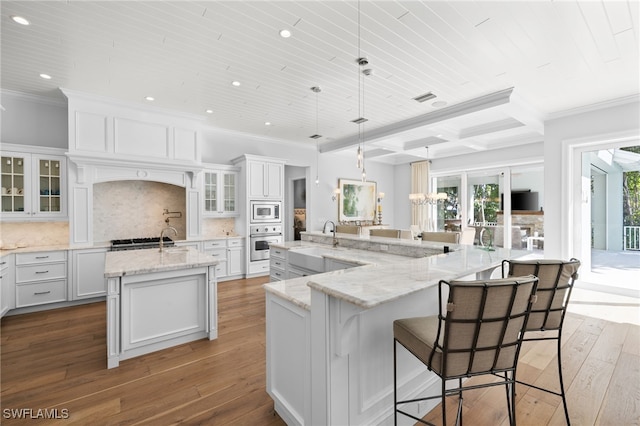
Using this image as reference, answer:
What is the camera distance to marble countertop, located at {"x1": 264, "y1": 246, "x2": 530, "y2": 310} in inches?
50.8

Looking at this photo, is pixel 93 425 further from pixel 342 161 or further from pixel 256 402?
pixel 342 161

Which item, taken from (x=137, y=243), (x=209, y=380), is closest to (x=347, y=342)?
(x=209, y=380)

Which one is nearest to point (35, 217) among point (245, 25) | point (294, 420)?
point (245, 25)

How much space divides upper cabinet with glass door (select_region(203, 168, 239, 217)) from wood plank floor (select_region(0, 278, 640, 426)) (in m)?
2.71

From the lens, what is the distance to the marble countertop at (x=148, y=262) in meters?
2.50

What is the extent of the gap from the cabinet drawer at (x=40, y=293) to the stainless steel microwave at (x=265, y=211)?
9.64 feet

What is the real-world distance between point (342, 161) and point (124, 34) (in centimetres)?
563

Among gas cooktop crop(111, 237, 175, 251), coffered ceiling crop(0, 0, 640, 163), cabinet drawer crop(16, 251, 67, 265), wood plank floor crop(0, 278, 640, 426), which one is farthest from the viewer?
gas cooktop crop(111, 237, 175, 251)

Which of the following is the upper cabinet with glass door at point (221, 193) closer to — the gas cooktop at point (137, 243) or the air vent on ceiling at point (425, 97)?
the gas cooktop at point (137, 243)

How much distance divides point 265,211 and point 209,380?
3.77 m

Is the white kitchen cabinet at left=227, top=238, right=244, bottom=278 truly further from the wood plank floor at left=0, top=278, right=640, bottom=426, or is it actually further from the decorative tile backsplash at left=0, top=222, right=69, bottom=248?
the decorative tile backsplash at left=0, top=222, right=69, bottom=248

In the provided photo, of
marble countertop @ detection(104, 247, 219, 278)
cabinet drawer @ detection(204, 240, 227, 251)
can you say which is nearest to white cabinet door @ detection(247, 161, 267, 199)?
cabinet drawer @ detection(204, 240, 227, 251)

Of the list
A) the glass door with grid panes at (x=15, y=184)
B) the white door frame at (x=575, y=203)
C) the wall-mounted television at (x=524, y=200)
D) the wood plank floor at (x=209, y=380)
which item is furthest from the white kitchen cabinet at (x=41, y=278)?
the wall-mounted television at (x=524, y=200)

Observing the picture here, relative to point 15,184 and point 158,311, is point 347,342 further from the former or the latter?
point 15,184
